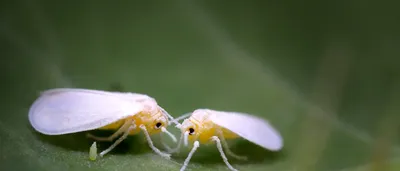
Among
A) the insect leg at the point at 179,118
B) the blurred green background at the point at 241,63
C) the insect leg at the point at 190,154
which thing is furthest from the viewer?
the blurred green background at the point at 241,63

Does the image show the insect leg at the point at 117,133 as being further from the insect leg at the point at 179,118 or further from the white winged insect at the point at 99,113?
the insect leg at the point at 179,118

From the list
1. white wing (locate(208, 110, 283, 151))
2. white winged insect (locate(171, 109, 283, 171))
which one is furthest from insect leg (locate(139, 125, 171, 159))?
white wing (locate(208, 110, 283, 151))

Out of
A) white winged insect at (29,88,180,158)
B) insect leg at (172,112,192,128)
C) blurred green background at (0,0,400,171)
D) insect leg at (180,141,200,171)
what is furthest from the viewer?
blurred green background at (0,0,400,171)

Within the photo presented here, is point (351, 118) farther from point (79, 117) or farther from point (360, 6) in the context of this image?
point (79, 117)

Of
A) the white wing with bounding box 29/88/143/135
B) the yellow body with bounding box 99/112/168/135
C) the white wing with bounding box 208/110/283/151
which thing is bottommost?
the white wing with bounding box 29/88/143/135

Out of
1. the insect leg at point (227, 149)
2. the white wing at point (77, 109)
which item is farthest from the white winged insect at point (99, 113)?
the insect leg at point (227, 149)

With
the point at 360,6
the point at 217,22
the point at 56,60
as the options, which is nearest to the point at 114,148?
the point at 56,60

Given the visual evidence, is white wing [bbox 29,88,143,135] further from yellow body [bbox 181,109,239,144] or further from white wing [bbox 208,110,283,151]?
white wing [bbox 208,110,283,151]

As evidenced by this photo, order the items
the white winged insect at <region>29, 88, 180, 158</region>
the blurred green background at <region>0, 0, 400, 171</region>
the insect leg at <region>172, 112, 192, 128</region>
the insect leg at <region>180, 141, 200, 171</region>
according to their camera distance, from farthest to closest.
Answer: the blurred green background at <region>0, 0, 400, 171</region>
the insect leg at <region>172, 112, 192, 128</region>
the white winged insect at <region>29, 88, 180, 158</region>
the insect leg at <region>180, 141, 200, 171</region>

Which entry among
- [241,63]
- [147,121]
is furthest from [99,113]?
[241,63]
